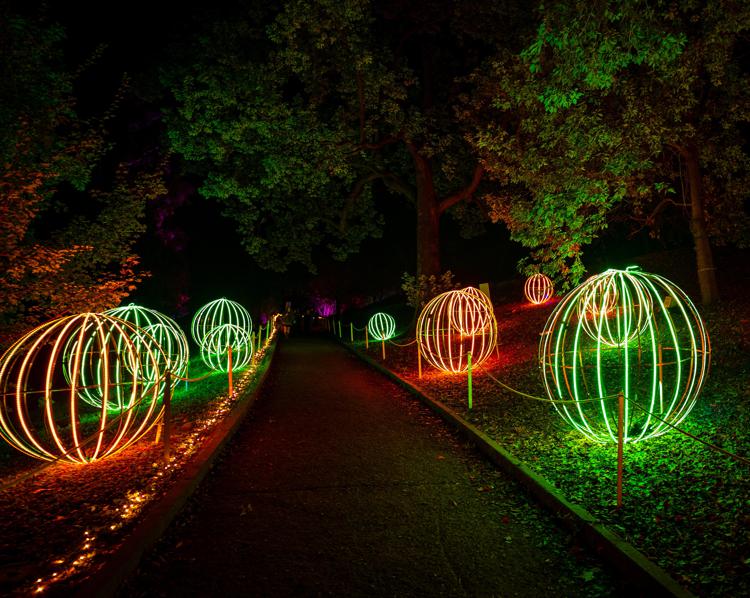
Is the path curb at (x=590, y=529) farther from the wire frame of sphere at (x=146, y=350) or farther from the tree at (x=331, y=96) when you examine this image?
the tree at (x=331, y=96)

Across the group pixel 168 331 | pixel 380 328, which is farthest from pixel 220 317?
pixel 380 328

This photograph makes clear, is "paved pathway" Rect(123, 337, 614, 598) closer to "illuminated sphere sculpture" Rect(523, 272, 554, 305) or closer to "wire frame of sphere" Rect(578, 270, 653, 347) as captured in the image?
"wire frame of sphere" Rect(578, 270, 653, 347)

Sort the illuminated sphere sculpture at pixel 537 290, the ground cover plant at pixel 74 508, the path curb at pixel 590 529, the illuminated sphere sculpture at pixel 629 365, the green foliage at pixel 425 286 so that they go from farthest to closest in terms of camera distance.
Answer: the illuminated sphere sculpture at pixel 537 290
the green foliage at pixel 425 286
the illuminated sphere sculpture at pixel 629 365
the ground cover plant at pixel 74 508
the path curb at pixel 590 529

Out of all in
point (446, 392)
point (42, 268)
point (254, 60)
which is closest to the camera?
point (42, 268)

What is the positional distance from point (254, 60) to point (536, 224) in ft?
39.8

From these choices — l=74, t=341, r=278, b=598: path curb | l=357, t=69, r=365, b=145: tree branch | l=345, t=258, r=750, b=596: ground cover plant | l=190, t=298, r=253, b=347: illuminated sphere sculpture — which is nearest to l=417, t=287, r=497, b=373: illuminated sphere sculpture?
l=345, t=258, r=750, b=596: ground cover plant

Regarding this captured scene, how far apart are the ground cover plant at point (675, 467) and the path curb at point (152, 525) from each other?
12.8 ft

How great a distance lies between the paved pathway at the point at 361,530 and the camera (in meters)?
3.63

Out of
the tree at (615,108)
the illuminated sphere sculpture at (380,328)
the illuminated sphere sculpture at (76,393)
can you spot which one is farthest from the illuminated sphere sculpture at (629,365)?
the illuminated sphere sculpture at (380,328)

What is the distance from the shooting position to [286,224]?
70.7 ft

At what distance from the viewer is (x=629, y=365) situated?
8891 mm

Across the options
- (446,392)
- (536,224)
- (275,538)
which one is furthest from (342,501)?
(536,224)

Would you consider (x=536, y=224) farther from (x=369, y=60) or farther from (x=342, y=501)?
(x=369, y=60)

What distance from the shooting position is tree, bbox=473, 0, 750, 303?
714 cm
